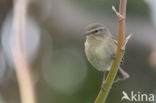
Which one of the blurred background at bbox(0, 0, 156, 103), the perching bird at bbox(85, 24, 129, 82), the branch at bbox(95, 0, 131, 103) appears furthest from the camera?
the blurred background at bbox(0, 0, 156, 103)

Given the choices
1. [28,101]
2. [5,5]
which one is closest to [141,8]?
[5,5]

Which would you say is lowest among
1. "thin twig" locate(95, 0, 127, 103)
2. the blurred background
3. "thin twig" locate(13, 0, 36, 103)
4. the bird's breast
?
the blurred background

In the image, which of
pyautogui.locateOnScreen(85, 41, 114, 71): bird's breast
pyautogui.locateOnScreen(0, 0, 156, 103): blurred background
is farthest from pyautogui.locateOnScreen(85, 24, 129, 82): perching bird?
pyautogui.locateOnScreen(0, 0, 156, 103): blurred background

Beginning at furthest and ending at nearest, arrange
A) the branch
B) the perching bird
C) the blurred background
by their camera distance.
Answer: the blurred background
the perching bird
the branch

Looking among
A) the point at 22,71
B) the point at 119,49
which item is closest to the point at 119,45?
the point at 119,49

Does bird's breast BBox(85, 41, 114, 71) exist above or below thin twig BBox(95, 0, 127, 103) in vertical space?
below

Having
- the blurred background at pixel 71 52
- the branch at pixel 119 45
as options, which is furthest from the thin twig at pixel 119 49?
the blurred background at pixel 71 52

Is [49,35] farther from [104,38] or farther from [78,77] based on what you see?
[104,38]

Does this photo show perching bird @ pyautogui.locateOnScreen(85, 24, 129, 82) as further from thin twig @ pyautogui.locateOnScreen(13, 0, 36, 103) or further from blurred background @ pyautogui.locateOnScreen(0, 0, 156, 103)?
blurred background @ pyautogui.locateOnScreen(0, 0, 156, 103)

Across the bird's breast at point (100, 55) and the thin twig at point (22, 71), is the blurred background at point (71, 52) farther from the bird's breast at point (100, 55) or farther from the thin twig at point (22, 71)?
the thin twig at point (22, 71)
